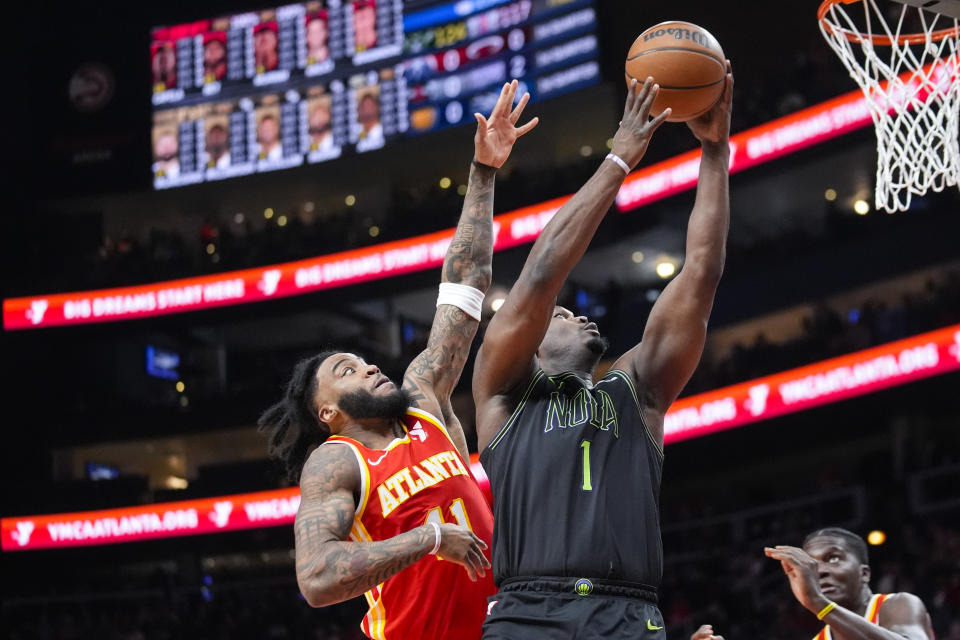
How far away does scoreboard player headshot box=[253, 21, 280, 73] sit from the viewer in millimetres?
21375

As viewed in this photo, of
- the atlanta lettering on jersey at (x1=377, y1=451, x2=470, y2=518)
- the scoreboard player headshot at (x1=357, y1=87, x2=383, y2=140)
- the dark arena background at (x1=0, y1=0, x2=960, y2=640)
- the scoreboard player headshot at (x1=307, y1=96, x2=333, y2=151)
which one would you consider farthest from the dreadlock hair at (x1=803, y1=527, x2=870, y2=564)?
the scoreboard player headshot at (x1=307, y1=96, x2=333, y2=151)

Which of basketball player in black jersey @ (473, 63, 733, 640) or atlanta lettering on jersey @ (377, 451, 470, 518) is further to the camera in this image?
atlanta lettering on jersey @ (377, 451, 470, 518)

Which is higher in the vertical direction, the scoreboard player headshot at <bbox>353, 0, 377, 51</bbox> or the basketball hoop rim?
the scoreboard player headshot at <bbox>353, 0, 377, 51</bbox>

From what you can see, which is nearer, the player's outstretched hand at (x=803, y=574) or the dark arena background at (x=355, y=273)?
the player's outstretched hand at (x=803, y=574)

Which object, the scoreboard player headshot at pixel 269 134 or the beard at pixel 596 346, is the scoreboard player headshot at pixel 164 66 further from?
the beard at pixel 596 346

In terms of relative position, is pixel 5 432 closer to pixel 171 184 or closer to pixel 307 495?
pixel 171 184

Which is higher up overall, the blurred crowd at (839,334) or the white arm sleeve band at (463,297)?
the blurred crowd at (839,334)

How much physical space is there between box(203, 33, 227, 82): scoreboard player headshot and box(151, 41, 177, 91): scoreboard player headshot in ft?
2.11

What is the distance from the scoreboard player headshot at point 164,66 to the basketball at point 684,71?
19.6 metres

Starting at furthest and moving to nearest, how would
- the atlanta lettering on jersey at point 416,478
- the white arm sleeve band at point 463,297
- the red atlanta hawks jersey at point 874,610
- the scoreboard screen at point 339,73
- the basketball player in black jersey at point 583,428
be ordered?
the scoreboard screen at point 339,73
the red atlanta hawks jersey at point 874,610
the white arm sleeve band at point 463,297
the atlanta lettering on jersey at point 416,478
the basketball player in black jersey at point 583,428

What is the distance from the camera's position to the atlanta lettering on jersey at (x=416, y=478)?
378cm

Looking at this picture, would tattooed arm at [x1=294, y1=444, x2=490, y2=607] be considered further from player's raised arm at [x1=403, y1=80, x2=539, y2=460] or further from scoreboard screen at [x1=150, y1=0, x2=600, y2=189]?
scoreboard screen at [x1=150, y1=0, x2=600, y2=189]

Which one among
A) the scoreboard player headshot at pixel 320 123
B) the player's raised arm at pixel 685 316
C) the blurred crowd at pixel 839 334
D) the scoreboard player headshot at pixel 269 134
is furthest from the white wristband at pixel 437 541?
the scoreboard player headshot at pixel 269 134

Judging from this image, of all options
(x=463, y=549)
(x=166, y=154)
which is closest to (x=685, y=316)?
(x=463, y=549)
